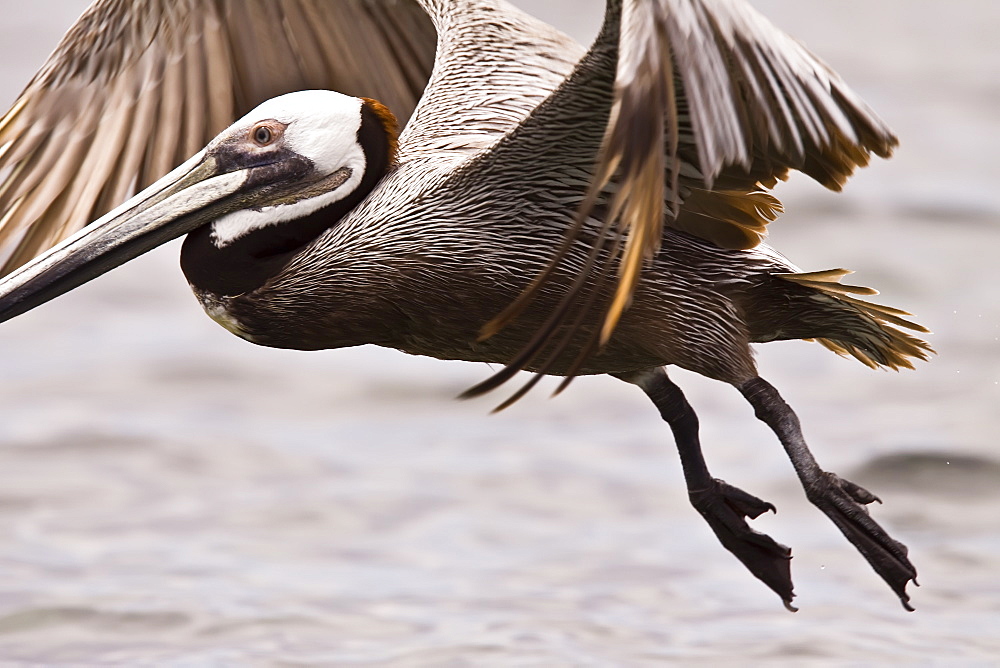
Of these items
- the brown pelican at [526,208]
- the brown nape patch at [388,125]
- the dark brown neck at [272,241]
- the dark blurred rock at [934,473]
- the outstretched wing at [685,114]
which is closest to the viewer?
the outstretched wing at [685,114]

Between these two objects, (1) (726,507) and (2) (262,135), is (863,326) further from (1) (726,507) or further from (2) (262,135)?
(2) (262,135)

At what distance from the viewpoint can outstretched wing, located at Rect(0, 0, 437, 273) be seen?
657 cm

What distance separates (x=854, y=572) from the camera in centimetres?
997

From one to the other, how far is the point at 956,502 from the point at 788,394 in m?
1.37

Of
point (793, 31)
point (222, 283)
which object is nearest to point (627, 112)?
point (222, 283)

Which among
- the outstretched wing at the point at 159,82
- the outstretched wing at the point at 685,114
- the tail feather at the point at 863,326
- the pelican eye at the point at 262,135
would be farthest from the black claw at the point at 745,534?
the outstretched wing at the point at 159,82

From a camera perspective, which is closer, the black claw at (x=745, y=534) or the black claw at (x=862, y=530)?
the black claw at (x=862, y=530)

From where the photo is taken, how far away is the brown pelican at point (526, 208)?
4582 millimetres

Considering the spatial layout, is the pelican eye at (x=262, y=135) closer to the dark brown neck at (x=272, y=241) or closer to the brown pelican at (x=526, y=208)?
the brown pelican at (x=526, y=208)

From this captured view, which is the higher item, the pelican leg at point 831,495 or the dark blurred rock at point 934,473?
the pelican leg at point 831,495

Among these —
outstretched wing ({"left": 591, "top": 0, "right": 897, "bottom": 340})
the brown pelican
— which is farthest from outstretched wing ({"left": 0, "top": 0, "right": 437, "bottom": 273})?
outstretched wing ({"left": 591, "top": 0, "right": 897, "bottom": 340})

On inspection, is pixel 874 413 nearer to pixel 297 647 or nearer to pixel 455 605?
pixel 455 605

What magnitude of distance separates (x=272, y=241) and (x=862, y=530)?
1907mm

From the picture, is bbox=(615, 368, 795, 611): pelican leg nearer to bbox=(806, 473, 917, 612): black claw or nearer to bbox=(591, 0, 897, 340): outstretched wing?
bbox=(806, 473, 917, 612): black claw
